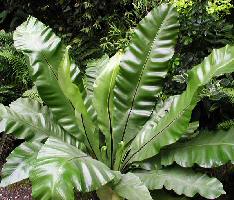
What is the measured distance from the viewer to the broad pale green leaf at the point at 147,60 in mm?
2600

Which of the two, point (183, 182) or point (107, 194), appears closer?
point (183, 182)

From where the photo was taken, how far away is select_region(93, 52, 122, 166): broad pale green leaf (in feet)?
8.08

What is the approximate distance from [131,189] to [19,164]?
789mm

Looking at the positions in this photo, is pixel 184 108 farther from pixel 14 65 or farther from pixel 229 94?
pixel 14 65

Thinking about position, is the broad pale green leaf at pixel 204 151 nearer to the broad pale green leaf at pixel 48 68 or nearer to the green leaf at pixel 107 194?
the green leaf at pixel 107 194

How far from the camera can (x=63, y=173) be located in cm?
196

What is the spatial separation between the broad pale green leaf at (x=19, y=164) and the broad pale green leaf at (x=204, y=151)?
86 cm

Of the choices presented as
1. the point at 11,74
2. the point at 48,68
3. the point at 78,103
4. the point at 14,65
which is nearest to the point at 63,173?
the point at 78,103

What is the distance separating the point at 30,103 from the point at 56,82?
0.30m

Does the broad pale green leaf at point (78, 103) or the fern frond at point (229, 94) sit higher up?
the broad pale green leaf at point (78, 103)

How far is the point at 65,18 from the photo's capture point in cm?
453

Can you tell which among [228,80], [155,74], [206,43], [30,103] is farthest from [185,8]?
[30,103]

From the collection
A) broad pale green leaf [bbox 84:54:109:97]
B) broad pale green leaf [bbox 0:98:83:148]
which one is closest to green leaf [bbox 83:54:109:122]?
broad pale green leaf [bbox 84:54:109:97]

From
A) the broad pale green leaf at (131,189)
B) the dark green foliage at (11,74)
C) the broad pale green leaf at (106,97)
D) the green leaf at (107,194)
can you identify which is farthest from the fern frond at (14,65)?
the broad pale green leaf at (131,189)
